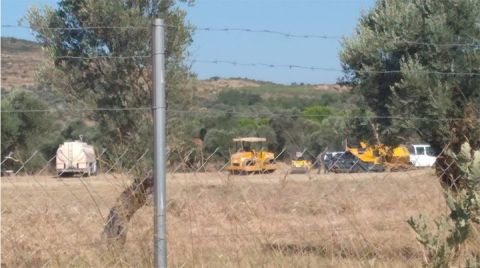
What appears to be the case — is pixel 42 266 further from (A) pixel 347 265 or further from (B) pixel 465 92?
(B) pixel 465 92

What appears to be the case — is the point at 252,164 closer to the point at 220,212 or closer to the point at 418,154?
the point at 220,212

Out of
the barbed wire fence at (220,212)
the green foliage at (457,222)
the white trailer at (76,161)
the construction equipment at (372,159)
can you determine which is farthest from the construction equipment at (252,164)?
the green foliage at (457,222)

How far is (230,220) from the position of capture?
260 inches

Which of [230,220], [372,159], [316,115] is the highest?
[316,115]

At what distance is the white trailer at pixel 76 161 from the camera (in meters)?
6.24

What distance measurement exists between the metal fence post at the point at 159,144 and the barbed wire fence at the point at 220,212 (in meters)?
0.29

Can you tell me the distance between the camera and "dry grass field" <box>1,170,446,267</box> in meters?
6.16

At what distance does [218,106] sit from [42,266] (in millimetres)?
6951

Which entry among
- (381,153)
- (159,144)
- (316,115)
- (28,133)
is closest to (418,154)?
(381,153)

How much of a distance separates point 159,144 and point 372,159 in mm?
5093

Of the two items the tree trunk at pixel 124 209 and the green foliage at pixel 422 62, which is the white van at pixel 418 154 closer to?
the green foliage at pixel 422 62

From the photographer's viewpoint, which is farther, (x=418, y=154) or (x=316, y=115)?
(x=418, y=154)

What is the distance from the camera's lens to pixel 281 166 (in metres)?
6.62

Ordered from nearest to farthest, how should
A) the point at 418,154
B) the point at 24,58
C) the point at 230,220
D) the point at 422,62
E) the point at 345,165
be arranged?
the point at 230,220
the point at 345,165
the point at 422,62
the point at 418,154
the point at 24,58
